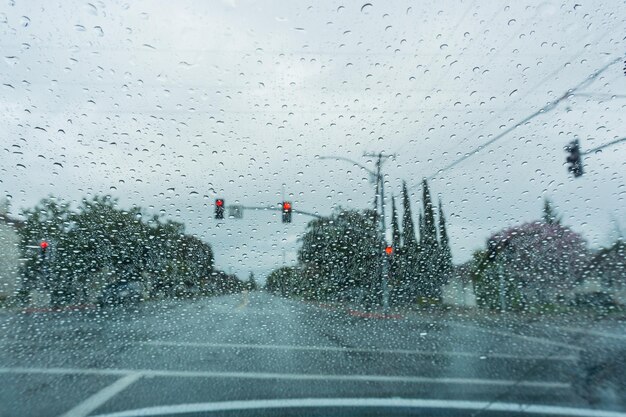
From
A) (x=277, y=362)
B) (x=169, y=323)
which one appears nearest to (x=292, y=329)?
(x=169, y=323)

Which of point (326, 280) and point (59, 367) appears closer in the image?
point (59, 367)

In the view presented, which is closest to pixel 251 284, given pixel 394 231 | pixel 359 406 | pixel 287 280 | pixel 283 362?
pixel 287 280

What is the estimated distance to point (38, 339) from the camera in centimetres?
1016

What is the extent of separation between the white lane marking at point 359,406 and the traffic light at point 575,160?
703cm

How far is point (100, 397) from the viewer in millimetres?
5637

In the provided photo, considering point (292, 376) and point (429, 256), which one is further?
point (429, 256)

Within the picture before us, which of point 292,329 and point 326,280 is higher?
point 326,280

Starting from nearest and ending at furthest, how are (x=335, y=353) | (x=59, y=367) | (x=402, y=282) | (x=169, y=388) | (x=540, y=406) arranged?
1. (x=540, y=406)
2. (x=169, y=388)
3. (x=59, y=367)
4. (x=335, y=353)
5. (x=402, y=282)

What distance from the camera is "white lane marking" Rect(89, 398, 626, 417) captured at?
4.79 m

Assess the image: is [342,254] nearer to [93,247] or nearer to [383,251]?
[383,251]

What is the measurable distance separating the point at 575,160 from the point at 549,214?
1130mm

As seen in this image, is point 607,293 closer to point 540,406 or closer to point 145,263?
point 540,406

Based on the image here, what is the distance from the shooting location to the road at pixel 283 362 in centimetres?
548

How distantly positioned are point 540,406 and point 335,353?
4036mm
